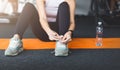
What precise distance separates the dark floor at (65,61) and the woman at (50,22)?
89mm

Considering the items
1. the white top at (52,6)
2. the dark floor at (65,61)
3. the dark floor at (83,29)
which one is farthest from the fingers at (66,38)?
the dark floor at (83,29)

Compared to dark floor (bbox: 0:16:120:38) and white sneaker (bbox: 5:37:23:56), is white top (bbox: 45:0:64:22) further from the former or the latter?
dark floor (bbox: 0:16:120:38)

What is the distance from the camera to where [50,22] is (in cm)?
254

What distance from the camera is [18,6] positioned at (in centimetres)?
482

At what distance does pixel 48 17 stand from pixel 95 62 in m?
0.66

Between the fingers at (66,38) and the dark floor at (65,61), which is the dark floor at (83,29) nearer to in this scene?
the dark floor at (65,61)

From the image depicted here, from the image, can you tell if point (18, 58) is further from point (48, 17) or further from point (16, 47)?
point (48, 17)

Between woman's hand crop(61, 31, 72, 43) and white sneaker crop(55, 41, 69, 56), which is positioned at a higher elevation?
woman's hand crop(61, 31, 72, 43)

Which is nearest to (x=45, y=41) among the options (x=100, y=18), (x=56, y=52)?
(x=56, y=52)

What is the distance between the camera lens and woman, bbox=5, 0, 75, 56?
2.31 meters

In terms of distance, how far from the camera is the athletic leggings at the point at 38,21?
232 centimetres

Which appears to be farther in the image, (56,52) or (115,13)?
(115,13)

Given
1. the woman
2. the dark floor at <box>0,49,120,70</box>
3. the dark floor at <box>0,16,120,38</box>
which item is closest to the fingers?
the woman

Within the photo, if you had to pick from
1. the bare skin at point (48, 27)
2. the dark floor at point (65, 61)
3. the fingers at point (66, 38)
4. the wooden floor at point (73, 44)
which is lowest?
the dark floor at point (65, 61)
